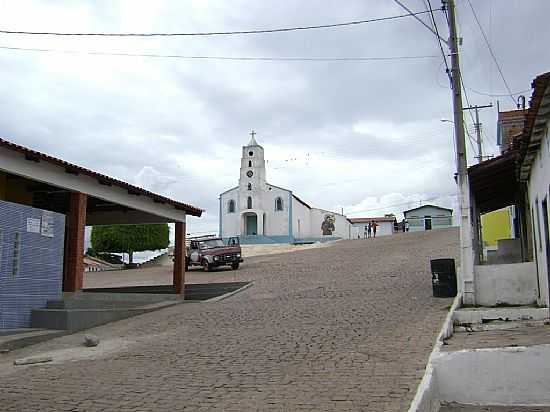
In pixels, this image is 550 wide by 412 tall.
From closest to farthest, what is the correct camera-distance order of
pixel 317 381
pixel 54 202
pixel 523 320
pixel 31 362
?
pixel 317 381, pixel 31 362, pixel 523 320, pixel 54 202

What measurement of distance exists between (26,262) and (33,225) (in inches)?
34.6

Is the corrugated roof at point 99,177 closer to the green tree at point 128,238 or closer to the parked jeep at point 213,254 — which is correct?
the parked jeep at point 213,254

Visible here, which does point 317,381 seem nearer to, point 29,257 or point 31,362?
point 31,362

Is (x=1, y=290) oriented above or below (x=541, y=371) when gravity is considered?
above

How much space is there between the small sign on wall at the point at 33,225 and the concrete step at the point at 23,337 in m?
2.20

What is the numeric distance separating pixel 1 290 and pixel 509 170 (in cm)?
1226

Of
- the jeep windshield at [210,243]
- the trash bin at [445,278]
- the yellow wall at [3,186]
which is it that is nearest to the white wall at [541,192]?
the trash bin at [445,278]

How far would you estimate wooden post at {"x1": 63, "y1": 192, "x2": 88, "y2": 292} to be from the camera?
14.2 m

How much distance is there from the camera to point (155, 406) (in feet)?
20.9

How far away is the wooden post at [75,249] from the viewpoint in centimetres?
1420

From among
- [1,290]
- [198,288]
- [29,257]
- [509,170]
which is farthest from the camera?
[198,288]

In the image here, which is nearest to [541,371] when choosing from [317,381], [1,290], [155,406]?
[317,381]

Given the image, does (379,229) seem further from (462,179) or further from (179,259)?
(462,179)

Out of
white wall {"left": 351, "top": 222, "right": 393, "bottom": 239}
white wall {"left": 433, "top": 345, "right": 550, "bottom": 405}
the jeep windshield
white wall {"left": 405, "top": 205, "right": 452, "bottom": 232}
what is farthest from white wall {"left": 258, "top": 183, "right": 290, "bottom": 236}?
white wall {"left": 433, "top": 345, "right": 550, "bottom": 405}
